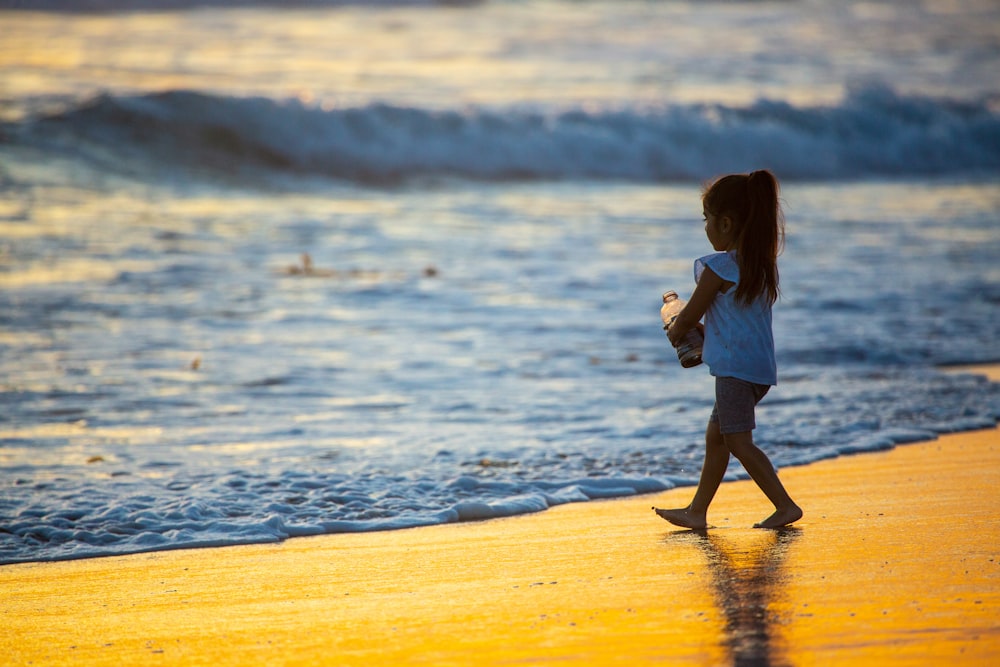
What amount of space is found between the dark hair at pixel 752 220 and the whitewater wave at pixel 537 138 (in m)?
15.3

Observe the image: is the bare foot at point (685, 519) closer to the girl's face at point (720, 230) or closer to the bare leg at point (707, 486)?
the bare leg at point (707, 486)

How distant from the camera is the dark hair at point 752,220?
3.42 meters

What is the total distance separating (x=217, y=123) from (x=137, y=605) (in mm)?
17196

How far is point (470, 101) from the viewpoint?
21.9 meters

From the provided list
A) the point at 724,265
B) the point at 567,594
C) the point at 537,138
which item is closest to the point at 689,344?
the point at 724,265

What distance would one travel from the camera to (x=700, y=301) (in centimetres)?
351

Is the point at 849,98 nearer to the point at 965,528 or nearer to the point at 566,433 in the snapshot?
the point at 566,433

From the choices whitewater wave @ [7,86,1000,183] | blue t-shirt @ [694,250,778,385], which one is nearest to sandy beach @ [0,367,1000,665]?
blue t-shirt @ [694,250,778,385]

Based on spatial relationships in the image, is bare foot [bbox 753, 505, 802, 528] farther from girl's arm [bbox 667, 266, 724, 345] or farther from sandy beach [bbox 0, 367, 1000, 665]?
girl's arm [bbox 667, 266, 724, 345]

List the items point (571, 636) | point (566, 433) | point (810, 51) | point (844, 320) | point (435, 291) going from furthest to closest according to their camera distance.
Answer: point (810, 51) < point (435, 291) < point (844, 320) < point (566, 433) < point (571, 636)

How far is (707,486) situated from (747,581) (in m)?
0.70

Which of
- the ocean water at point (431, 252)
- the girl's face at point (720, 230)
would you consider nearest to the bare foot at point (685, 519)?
the ocean water at point (431, 252)

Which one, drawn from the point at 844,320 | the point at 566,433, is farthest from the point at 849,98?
the point at 566,433

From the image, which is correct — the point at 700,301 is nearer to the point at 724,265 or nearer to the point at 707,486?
the point at 724,265
